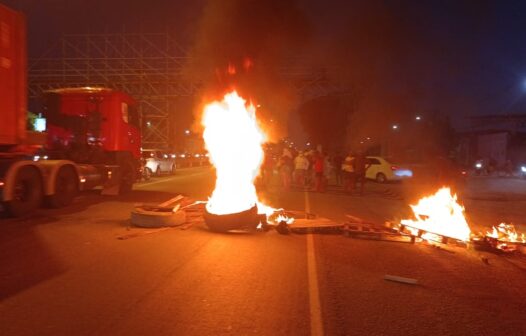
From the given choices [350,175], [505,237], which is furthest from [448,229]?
[350,175]

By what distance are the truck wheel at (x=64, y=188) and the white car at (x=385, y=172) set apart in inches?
664

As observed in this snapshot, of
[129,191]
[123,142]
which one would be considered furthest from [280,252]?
[129,191]

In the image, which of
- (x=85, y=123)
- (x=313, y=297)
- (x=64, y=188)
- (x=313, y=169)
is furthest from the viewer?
(x=313, y=169)

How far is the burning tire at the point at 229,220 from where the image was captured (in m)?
9.30

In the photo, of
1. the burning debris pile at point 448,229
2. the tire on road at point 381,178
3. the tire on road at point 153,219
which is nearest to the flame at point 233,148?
the tire on road at point 153,219

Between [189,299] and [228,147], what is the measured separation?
21.0ft

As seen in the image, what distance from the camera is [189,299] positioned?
520 cm

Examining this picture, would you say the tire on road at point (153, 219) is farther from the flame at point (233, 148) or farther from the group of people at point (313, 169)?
the group of people at point (313, 169)

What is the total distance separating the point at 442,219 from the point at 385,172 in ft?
53.9

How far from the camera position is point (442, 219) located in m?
10.1

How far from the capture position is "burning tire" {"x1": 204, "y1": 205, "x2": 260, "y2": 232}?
9305 mm

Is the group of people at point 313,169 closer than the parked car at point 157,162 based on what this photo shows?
Yes

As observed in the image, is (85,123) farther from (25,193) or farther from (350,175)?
(350,175)

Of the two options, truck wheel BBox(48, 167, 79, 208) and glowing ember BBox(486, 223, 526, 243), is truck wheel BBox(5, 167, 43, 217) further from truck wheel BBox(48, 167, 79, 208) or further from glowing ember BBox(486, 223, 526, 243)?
glowing ember BBox(486, 223, 526, 243)
